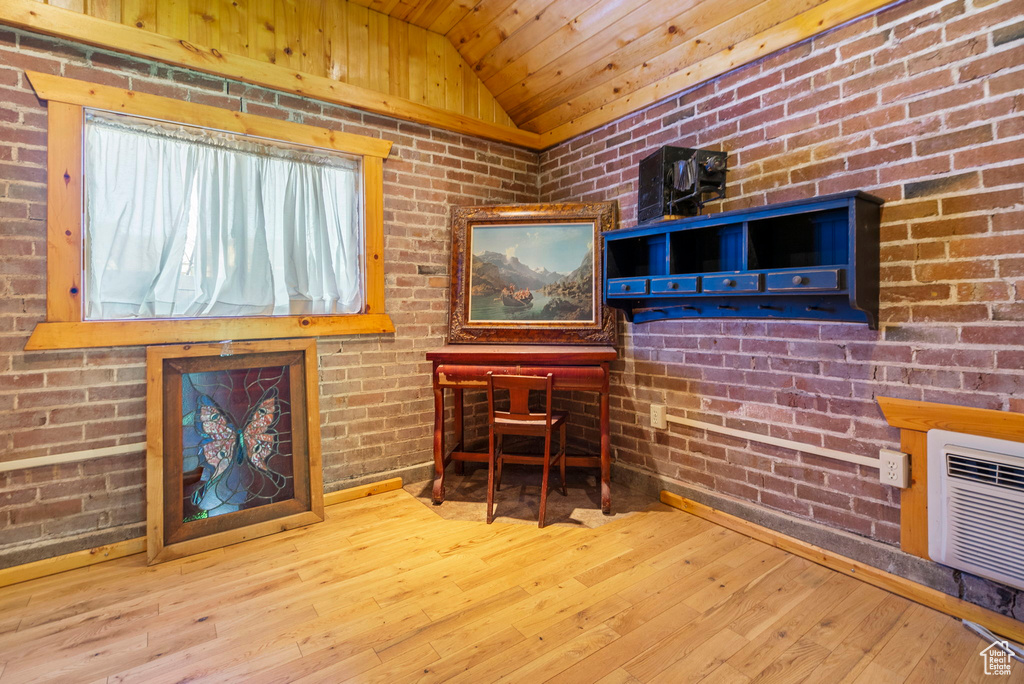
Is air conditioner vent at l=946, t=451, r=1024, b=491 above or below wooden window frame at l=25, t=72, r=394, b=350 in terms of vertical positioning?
below

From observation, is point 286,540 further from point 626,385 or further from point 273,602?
point 626,385

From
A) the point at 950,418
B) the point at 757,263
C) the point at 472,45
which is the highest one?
the point at 472,45

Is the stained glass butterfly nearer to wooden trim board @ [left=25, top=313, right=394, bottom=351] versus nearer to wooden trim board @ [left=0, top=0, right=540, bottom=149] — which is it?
wooden trim board @ [left=25, top=313, right=394, bottom=351]

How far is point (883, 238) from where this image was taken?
204cm

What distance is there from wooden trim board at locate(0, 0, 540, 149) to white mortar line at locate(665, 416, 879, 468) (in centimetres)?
244

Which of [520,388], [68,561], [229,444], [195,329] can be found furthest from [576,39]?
[68,561]

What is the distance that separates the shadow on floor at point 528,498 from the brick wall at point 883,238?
430 mm

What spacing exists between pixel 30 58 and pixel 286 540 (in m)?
2.55

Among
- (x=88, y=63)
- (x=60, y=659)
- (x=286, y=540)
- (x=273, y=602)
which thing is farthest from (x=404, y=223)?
(x=60, y=659)

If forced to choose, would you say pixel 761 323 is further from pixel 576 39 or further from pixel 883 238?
pixel 576 39

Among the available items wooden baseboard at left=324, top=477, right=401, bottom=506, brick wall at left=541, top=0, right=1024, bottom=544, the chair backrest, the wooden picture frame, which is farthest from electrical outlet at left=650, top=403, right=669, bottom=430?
wooden baseboard at left=324, top=477, right=401, bottom=506

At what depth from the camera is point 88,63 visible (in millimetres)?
2340

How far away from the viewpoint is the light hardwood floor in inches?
64.6

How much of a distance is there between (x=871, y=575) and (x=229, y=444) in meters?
3.11
